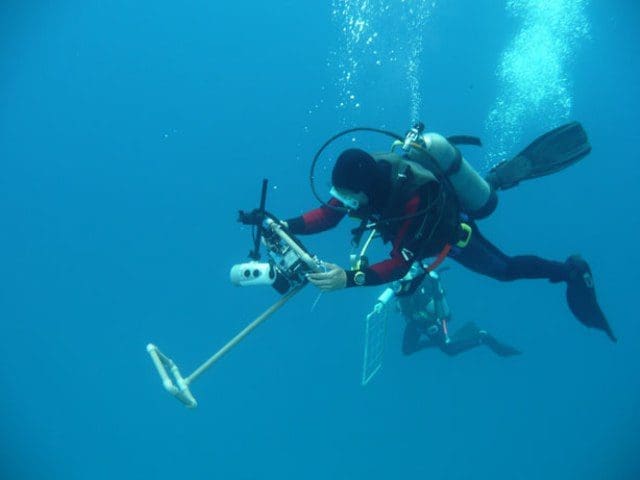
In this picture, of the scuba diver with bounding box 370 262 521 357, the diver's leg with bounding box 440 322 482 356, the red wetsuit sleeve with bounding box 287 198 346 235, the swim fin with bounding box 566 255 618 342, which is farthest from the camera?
the diver's leg with bounding box 440 322 482 356

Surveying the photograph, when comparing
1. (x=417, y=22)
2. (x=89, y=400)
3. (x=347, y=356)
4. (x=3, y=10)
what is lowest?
(x=347, y=356)

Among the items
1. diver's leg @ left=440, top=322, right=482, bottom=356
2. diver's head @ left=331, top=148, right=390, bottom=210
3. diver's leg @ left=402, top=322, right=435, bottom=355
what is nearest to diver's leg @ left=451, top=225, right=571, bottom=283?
diver's head @ left=331, top=148, right=390, bottom=210

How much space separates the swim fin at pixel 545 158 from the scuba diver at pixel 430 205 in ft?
0.04

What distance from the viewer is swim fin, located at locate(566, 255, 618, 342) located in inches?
231

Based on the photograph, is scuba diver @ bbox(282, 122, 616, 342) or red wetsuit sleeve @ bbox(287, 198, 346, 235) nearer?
scuba diver @ bbox(282, 122, 616, 342)

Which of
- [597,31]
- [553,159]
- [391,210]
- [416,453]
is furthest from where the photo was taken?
[597,31]

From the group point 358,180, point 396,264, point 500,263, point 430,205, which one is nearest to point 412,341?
point 500,263

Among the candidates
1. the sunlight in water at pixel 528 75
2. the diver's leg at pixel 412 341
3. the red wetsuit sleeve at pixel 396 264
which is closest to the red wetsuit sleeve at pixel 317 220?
the red wetsuit sleeve at pixel 396 264

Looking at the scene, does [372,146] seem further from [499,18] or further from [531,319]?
[531,319]

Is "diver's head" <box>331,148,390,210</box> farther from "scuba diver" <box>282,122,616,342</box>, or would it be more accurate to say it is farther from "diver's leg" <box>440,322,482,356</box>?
"diver's leg" <box>440,322,482,356</box>

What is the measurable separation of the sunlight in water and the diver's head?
531 inches

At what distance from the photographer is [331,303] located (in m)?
15.8

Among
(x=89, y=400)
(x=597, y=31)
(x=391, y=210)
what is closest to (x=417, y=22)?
(x=597, y=31)

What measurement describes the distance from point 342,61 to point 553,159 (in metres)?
13.4
